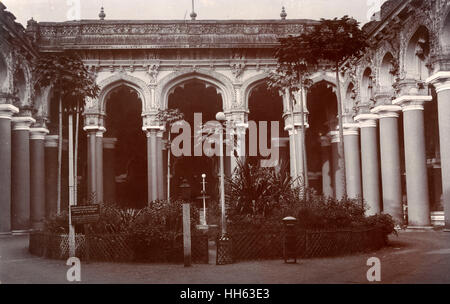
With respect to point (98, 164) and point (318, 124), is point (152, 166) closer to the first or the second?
point (98, 164)

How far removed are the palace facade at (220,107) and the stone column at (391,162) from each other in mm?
60

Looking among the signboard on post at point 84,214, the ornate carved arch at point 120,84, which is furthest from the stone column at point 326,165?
the signboard on post at point 84,214

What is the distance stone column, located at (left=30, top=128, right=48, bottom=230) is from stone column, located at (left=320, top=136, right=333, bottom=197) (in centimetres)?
1639

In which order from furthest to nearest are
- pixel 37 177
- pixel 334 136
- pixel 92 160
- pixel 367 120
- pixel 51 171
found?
pixel 334 136 < pixel 51 171 < pixel 92 160 < pixel 37 177 < pixel 367 120

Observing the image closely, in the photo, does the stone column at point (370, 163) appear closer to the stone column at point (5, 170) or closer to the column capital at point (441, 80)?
the column capital at point (441, 80)

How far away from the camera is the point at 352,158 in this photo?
28906mm

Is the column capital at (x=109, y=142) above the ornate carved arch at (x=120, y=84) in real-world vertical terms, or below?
below

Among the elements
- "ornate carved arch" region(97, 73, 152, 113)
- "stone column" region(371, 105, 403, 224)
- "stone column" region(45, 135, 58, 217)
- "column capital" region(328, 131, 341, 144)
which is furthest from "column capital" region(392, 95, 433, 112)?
"stone column" region(45, 135, 58, 217)

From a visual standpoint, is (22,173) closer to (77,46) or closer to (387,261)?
(77,46)

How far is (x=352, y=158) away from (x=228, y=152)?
7.36 meters

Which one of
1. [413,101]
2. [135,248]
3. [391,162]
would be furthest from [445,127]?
[135,248]

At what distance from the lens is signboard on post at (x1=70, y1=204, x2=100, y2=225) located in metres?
13.9

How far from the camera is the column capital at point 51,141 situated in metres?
30.1

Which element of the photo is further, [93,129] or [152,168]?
[152,168]
